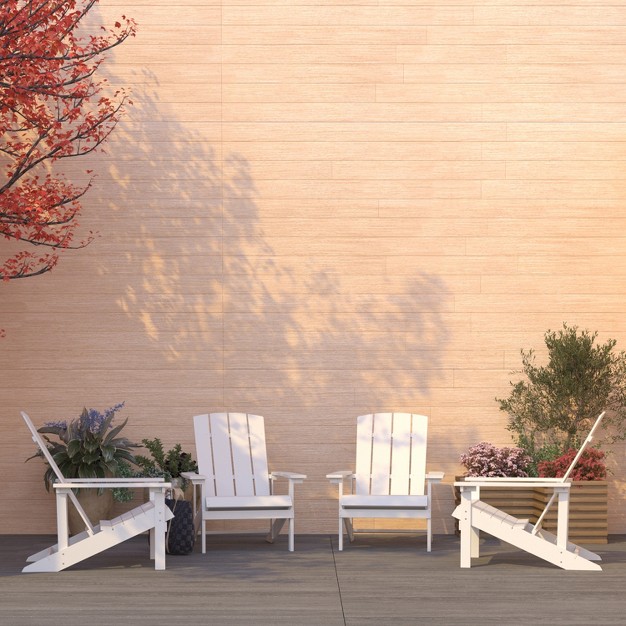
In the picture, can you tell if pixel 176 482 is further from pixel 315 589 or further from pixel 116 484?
pixel 315 589

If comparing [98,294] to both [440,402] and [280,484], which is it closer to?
[280,484]

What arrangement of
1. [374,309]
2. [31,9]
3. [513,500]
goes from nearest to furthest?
[31,9] → [513,500] → [374,309]

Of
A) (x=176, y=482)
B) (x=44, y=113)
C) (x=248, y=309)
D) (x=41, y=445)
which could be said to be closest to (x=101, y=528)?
(x=41, y=445)

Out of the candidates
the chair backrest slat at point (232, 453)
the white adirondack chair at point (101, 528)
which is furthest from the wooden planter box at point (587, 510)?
the white adirondack chair at point (101, 528)

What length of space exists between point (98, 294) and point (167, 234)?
70 centimetres

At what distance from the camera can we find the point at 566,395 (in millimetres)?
7598

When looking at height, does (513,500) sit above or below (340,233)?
below

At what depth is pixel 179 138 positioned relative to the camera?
26.5ft

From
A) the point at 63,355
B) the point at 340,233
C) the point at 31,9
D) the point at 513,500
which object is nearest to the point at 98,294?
the point at 63,355

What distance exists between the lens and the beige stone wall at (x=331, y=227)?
7961 mm

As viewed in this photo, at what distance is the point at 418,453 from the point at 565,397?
3.85 feet

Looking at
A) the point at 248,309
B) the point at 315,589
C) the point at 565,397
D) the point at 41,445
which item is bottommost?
the point at 315,589

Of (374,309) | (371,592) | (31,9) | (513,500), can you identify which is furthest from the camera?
(374,309)

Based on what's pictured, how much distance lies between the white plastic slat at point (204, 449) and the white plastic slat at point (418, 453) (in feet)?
4.69
